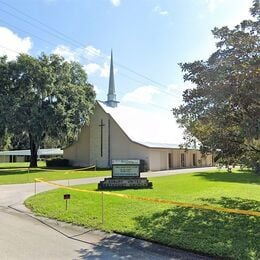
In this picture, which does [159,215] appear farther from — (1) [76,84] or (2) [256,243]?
(1) [76,84]

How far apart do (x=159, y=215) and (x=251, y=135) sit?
341cm

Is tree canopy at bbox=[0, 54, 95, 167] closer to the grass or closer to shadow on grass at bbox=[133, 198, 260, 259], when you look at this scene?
the grass

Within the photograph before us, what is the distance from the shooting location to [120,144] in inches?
1467

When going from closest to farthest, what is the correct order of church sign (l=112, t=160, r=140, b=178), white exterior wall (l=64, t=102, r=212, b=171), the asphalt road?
1. the asphalt road
2. church sign (l=112, t=160, r=140, b=178)
3. white exterior wall (l=64, t=102, r=212, b=171)

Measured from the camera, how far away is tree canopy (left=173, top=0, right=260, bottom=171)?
8578 mm

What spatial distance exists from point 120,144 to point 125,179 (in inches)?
804

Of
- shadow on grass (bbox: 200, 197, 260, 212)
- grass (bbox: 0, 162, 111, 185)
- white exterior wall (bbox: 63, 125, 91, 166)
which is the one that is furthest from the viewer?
white exterior wall (bbox: 63, 125, 91, 166)

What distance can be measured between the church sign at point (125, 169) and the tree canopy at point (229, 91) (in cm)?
641

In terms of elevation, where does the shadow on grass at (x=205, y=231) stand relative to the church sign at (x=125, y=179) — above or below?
below

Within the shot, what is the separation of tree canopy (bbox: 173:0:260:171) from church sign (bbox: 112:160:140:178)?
6405 mm

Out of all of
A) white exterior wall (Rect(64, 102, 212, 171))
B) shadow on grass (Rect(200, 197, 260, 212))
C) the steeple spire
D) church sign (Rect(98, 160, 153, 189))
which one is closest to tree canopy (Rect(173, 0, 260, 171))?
shadow on grass (Rect(200, 197, 260, 212))

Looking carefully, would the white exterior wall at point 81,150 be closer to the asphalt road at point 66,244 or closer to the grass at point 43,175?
the grass at point 43,175

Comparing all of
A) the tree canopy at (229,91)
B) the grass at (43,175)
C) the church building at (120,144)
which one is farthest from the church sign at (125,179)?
the church building at (120,144)

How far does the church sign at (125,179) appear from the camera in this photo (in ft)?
Result: 54.7
